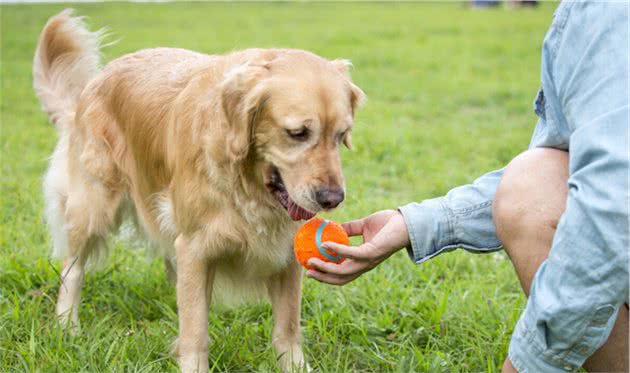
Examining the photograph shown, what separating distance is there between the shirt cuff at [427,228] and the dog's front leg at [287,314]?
68 centimetres

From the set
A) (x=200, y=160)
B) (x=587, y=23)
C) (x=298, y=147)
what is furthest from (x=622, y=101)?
(x=200, y=160)

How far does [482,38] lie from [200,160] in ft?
35.6

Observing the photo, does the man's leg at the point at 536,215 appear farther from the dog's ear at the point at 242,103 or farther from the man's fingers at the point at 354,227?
the dog's ear at the point at 242,103

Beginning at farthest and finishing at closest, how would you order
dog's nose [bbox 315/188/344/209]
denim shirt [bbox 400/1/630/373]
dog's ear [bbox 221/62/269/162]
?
dog's ear [bbox 221/62/269/162] < dog's nose [bbox 315/188/344/209] < denim shirt [bbox 400/1/630/373]

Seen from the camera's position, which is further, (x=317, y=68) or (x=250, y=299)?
(x=250, y=299)

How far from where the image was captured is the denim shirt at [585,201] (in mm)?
1789

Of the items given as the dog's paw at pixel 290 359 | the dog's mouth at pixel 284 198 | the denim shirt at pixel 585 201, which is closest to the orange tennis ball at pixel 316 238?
the dog's mouth at pixel 284 198

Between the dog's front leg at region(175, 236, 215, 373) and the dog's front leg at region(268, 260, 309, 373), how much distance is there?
0.30 meters

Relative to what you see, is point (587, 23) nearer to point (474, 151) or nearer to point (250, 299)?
point (250, 299)

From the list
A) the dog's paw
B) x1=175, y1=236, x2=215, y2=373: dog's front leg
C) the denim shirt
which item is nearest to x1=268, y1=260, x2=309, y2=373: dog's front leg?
the dog's paw

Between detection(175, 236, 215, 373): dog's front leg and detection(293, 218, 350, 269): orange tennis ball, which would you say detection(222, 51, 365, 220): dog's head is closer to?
detection(293, 218, 350, 269): orange tennis ball

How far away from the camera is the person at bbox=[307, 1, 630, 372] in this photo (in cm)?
180

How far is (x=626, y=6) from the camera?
1.84 metres

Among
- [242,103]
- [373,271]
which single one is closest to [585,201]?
[242,103]
